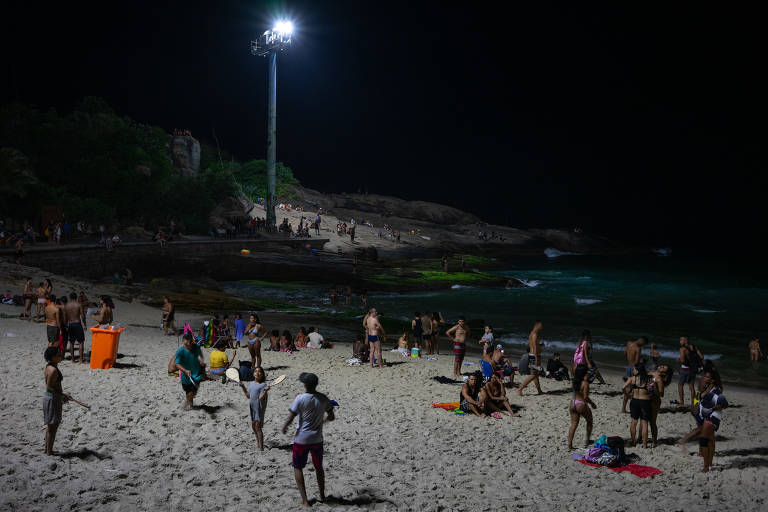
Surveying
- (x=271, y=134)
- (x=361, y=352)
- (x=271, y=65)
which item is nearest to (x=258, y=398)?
(x=361, y=352)

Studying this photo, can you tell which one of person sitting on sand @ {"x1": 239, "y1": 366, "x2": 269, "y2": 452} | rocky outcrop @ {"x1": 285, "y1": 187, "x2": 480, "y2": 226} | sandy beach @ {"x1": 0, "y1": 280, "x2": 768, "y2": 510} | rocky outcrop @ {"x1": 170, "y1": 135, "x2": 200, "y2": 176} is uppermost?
rocky outcrop @ {"x1": 170, "y1": 135, "x2": 200, "y2": 176}

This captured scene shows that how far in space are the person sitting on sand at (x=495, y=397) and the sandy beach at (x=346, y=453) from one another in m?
0.45

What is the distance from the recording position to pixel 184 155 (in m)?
65.4

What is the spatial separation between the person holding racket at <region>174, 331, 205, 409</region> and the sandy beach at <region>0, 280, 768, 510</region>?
1.23 feet

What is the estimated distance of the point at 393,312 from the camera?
91.6 feet

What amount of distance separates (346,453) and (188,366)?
10.3 feet

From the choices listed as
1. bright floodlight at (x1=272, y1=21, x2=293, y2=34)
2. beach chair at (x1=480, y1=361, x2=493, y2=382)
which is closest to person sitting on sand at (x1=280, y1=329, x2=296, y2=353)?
beach chair at (x1=480, y1=361, x2=493, y2=382)

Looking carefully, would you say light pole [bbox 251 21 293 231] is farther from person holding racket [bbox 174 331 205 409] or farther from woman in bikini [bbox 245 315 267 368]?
person holding racket [bbox 174 331 205 409]

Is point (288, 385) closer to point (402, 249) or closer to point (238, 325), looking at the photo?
point (238, 325)

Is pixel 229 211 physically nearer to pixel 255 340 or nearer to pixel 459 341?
pixel 255 340

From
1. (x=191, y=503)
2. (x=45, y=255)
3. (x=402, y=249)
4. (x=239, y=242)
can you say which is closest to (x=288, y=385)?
(x=191, y=503)

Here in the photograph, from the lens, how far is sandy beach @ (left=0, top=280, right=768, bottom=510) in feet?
23.2

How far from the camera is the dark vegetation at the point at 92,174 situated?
116ft

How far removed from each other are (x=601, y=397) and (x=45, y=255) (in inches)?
1122
